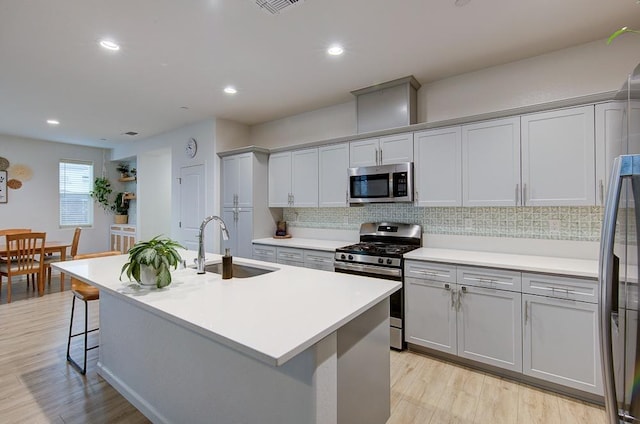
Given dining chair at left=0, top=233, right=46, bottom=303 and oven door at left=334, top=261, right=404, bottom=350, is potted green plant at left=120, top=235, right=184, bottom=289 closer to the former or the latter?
oven door at left=334, top=261, right=404, bottom=350

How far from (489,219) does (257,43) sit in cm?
271

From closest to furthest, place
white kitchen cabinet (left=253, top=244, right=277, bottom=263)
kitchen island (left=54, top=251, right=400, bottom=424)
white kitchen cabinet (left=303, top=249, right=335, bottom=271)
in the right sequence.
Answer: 1. kitchen island (left=54, top=251, right=400, bottom=424)
2. white kitchen cabinet (left=303, top=249, right=335, bottom=271)
3. white kitchen cabinet (left=253, top=244, right=277, bottom=263)

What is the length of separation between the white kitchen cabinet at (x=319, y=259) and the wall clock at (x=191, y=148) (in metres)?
2.67

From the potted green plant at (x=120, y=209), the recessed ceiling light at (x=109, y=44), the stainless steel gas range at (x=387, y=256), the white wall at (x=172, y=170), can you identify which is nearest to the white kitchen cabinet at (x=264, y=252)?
the white wall at (x=172, y=170)

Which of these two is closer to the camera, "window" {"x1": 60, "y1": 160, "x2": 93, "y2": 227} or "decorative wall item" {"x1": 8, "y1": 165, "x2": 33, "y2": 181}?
"decorative wall item" {"x1": 8, "y1": 165, "x2": 33, "y2": 181}

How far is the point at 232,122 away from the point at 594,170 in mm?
4472

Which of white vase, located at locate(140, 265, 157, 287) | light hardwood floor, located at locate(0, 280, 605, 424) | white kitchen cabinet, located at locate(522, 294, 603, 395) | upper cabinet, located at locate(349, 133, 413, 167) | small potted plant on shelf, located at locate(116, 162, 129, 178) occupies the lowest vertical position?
light hardwood floor, located at locate(0, 280, 605, 424)

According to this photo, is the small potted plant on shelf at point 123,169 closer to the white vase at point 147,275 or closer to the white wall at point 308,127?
the white wall at point 308,127

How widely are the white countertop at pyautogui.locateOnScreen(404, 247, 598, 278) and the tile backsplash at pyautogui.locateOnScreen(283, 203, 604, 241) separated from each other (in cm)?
23

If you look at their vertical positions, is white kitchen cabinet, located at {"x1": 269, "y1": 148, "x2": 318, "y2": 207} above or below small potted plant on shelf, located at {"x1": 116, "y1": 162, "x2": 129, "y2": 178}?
below

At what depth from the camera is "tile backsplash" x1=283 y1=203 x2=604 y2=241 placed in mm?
2613

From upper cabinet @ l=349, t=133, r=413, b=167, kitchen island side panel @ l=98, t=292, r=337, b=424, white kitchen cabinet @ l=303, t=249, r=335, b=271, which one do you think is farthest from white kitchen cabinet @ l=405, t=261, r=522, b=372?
kitchen island side panel @ l=98, t=292, r=337, b=424

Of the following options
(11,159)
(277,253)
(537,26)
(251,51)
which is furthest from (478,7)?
(11,159)

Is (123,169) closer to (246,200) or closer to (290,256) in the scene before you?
(246,200)
